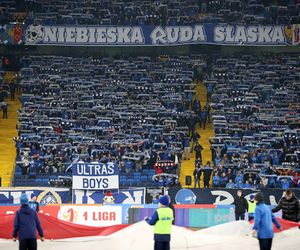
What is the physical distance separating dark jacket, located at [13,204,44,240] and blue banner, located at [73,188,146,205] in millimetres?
16687

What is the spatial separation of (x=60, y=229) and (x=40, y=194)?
12.8m

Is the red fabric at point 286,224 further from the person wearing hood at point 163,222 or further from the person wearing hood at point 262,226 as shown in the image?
the person wearing hood at point 163,222

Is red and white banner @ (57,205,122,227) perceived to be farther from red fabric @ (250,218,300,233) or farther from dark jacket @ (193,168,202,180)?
red fabric @ (250,218,300,233)

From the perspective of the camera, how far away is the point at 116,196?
3581 centimetres

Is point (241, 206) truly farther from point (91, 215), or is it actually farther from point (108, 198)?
point (108, 198)

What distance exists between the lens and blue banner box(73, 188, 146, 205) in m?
35.6

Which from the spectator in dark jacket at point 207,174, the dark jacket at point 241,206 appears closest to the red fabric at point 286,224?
the dark jacket at point 241,206

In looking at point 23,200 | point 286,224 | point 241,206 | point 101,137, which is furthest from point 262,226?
point 101,137

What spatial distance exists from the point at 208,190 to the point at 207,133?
43.7 ft

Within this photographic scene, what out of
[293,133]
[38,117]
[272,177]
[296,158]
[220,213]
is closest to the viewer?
[220,213]

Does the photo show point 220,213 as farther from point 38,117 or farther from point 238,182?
point 38,117

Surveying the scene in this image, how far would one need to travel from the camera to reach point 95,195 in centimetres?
3578

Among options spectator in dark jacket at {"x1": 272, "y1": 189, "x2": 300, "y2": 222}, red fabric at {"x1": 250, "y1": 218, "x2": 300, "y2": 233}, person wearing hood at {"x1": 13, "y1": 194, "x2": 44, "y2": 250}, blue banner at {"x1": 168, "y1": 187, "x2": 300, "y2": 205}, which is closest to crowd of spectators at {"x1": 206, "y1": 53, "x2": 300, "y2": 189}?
blue banner at {"x1": 168, "y1": 187, "x2": 300, "y2": 205}

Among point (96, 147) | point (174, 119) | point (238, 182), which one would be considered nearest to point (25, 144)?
point (96, 147)
